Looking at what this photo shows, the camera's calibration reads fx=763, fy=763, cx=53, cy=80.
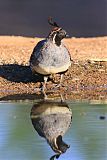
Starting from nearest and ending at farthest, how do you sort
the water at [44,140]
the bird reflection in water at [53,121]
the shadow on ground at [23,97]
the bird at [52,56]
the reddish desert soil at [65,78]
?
1. the water at [44,140]
2. the bird reflection in water at [53,121]
3. the shadow on ground at [23,97]
4. the reddish desert soil at [65,78]
5. the bird at [52,56]

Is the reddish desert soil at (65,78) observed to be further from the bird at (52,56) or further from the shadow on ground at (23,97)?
the bird at (52,56)

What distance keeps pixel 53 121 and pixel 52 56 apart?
3.02m

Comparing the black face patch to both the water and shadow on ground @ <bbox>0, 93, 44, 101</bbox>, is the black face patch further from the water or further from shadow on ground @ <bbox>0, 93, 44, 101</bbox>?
the water

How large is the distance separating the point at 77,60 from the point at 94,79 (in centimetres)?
171

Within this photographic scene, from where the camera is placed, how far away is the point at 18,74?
13430 millimetres

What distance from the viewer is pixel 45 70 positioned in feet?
40.3

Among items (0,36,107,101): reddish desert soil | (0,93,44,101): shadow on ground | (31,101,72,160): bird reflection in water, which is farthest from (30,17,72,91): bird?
(31,101,72,160): bird reflection in water

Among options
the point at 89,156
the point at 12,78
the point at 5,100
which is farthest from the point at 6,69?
the point at 89,156

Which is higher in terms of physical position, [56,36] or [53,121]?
[56,36]

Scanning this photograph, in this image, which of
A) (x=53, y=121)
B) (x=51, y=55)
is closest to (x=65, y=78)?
(x=51, y=55)

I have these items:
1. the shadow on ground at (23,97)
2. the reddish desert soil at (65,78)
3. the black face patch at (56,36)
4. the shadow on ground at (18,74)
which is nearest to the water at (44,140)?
the shadow on ground at (23,97)

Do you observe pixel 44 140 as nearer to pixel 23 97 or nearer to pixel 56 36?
pixel 23 97

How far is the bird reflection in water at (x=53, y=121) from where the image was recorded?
26.4 ft

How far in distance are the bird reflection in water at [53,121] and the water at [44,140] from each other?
57 millimetres
